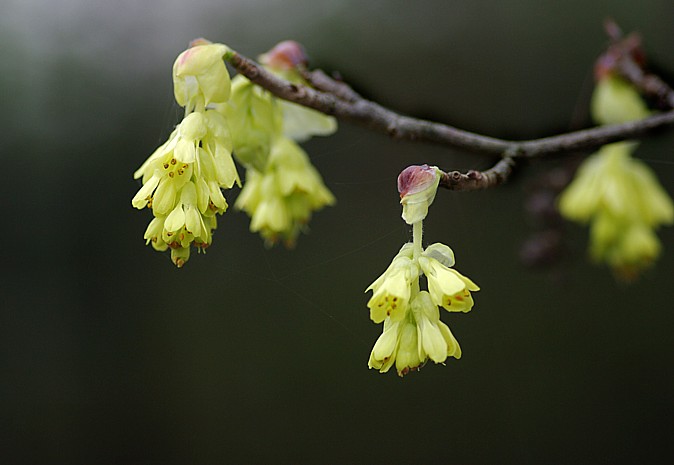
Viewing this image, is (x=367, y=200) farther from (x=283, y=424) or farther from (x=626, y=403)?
(x=626, y=403)

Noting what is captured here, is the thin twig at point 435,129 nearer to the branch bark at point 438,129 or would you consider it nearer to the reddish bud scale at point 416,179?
the branch bark at point 438,129

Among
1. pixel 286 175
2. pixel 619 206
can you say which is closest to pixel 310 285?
pixel 619 206

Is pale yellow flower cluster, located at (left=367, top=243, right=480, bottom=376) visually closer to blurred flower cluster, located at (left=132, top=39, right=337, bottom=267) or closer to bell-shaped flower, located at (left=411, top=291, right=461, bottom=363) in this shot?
bell-shaped flower, located at (left=411, top=291, right=461, bottom=363)

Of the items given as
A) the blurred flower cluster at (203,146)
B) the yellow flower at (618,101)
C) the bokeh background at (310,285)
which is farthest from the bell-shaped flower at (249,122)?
the bokeh background at (310,285)

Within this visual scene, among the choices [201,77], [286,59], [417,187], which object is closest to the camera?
[417,187]

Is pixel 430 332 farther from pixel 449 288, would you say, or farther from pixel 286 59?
pixel 286 59

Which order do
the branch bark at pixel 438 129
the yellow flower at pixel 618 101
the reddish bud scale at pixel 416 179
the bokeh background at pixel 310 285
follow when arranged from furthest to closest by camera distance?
1. the bokeh background at pixel 310 285
2. the yellow flower at pixel 618 101
3. the branch bark at pixel 438 129
4. the reddish bud scale at pixel 416 179

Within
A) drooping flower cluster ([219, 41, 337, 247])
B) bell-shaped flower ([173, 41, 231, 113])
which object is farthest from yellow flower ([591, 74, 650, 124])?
bell-shaped flower ([173, 41, 231, 113])
